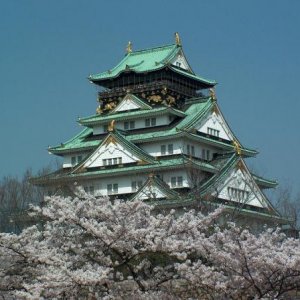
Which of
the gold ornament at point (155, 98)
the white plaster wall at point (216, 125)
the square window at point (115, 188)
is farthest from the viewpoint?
the gold ornament at point (155, 98)

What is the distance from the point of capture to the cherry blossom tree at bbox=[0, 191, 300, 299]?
12797mm

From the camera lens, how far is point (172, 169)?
44.6 m

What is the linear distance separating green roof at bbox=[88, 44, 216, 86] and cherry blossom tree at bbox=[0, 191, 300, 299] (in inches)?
1400

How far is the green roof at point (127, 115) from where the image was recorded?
46.9m

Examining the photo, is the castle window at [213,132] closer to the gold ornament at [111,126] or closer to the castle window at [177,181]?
the castle window at [177,181]

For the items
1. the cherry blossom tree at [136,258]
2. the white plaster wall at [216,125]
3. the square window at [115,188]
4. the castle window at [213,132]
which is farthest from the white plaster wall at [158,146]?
the cherry blossom tree at [136,258]

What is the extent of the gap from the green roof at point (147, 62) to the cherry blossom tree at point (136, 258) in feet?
117

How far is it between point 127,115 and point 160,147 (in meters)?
3.42

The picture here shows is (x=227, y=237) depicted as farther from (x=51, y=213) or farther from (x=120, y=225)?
(x=51, y=213)

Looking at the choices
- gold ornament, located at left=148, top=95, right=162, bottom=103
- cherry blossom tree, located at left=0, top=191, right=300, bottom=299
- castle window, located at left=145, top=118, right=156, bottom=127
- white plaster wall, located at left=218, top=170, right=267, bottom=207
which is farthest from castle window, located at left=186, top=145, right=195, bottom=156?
cherry blossom tree, located at left=0, top=191, right=300, bottom=299

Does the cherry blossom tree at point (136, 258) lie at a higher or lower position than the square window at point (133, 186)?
lower

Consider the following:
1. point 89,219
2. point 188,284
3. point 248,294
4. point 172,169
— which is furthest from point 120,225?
point 172,169

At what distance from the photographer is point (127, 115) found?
48.3 m

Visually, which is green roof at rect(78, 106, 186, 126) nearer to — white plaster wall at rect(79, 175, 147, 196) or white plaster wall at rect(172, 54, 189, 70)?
white plaster wall at rect(79, 175, 147, 196)
